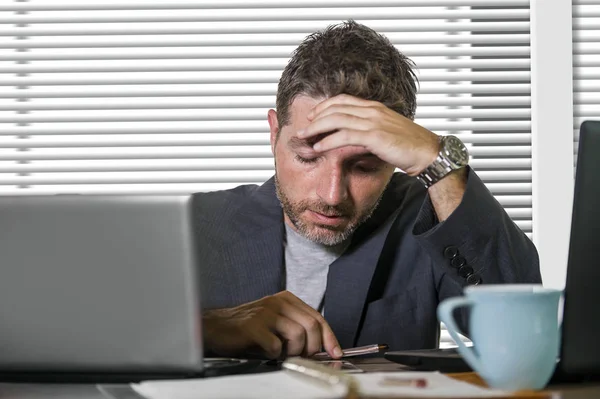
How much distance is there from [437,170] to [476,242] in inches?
6.6

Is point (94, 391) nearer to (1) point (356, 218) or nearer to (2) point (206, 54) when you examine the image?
(1) point (356, 218)

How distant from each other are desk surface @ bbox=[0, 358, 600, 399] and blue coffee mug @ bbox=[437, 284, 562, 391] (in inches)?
1.0

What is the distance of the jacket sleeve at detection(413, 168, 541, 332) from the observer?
1.47 m

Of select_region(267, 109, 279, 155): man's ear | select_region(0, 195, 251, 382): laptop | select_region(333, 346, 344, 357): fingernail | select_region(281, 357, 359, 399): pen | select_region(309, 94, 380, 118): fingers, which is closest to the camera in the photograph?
select_region(281, 357, 359, 399): pen

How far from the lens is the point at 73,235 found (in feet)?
3.18

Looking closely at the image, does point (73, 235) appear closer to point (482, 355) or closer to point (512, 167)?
point (482, 355)

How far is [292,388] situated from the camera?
2.89 ft

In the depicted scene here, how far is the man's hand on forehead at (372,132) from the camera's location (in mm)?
1546

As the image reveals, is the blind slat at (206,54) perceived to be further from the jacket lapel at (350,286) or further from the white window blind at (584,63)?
the jacket lapel at (350,286)

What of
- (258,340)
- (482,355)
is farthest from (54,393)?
(482,355)

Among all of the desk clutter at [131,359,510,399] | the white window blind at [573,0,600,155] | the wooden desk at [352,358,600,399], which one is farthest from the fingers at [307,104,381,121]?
the white window blind at [573,0,600,155]

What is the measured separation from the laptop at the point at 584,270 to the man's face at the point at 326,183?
27.1 inches

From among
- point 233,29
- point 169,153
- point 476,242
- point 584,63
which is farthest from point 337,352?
point 584,63

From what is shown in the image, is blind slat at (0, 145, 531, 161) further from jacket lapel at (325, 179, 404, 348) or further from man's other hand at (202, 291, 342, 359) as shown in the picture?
man's other hand at (202, 291, 342, 359)
